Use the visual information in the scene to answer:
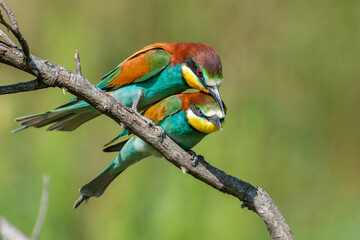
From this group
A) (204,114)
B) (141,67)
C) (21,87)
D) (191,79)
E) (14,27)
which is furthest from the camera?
(141,67)

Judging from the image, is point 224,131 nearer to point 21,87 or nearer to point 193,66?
point 193,66

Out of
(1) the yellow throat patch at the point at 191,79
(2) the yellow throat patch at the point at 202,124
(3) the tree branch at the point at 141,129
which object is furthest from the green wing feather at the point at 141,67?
(3) the tree branch at the point at 141,129

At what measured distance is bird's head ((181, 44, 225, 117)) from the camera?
267 cm

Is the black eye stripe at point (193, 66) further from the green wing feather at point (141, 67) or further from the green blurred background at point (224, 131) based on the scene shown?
the green blurred background at point (224, 131)

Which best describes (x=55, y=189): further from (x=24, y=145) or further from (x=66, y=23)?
(x=66, y=23)

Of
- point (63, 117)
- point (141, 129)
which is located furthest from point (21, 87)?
point (63, 117)

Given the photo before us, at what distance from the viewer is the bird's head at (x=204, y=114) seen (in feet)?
8.60

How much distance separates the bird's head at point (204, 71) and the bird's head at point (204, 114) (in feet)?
0.11

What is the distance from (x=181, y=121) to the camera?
270cm

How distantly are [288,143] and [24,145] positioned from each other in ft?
6.42

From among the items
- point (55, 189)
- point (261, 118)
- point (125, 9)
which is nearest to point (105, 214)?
point (55, 189)

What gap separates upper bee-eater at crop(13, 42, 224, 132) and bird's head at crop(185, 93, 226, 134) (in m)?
0.04

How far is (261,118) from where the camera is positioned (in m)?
3.88

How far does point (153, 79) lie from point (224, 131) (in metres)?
1.06
